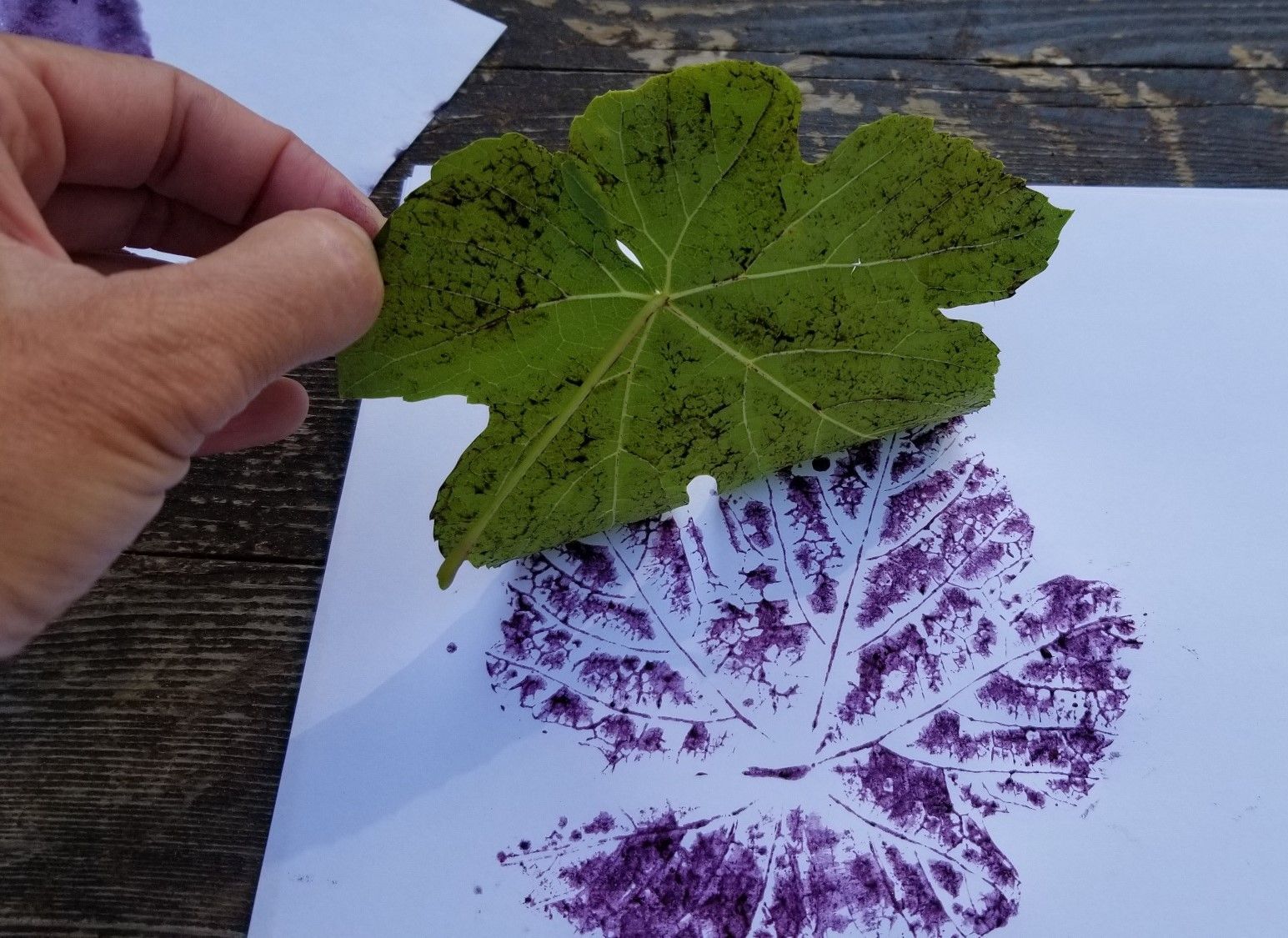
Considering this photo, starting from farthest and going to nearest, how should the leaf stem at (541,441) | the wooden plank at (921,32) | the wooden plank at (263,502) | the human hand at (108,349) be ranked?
the wooden plank at (921,32) → the wooden plank at (263,502) → the leaf stem at (541,441) → the human hand at (108,349)

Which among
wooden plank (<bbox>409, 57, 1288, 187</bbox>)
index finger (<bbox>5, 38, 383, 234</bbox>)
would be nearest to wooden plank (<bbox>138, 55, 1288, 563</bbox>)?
wooden plank (<bbox>409, 57, 1288, 187</bbox>)

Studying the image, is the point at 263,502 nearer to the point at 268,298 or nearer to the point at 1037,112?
the point at 268,298

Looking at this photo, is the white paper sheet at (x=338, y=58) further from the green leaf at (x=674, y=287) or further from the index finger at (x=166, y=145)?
the green leaf at (x=674, y=287)

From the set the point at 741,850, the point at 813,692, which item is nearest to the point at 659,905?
the point at 741,850

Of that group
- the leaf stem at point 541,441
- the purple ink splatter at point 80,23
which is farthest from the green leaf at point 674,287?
the purple ink splatter at point 80,23

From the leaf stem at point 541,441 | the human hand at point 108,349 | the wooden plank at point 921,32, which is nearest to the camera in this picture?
the human hand at point 108,349

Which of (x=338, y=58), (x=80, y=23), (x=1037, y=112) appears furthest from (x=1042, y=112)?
(x=80, y=23)

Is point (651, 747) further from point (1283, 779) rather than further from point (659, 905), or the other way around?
point (1283, 779)
